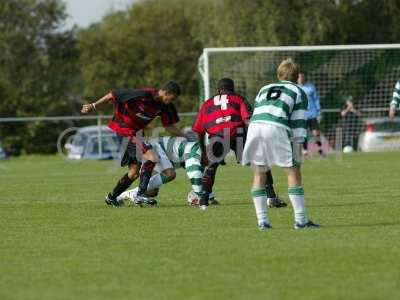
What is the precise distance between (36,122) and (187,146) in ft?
80.8

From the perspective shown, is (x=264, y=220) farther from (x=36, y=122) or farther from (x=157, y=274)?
(x=36, y=122)

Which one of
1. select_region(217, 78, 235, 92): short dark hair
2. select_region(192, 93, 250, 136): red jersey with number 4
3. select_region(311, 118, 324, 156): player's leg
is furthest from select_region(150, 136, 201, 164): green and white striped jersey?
select_region(311, 118, 324, 156): player's leg

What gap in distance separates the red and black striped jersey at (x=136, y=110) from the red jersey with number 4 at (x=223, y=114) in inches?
22.7

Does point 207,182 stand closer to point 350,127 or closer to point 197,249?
point 197,249

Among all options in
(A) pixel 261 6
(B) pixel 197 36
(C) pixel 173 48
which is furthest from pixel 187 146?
(C) pixel 173 48

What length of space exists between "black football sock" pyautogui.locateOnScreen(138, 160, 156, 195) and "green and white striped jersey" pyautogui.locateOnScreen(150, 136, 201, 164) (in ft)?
2.18

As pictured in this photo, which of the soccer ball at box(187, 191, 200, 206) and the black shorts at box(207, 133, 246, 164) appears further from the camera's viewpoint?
the soccer ball at box(187, 191, 200, 206)

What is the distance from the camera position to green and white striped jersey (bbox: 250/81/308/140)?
405 inches

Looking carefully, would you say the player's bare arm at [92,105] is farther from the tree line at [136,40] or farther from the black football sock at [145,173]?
the tree line at [136,40]

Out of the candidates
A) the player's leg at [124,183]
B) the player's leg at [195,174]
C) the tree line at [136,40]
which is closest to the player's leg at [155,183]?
the player's leg at [124,183]

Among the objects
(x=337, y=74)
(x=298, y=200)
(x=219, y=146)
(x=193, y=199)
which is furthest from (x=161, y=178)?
(x=337, y=74)

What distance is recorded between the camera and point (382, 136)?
108ft

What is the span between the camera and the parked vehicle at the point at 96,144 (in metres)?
33.4

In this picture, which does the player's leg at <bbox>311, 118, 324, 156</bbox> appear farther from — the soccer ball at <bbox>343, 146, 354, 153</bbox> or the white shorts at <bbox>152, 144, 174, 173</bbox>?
the white shorts at <bbox>152, 144, 174, 173</bbox>
